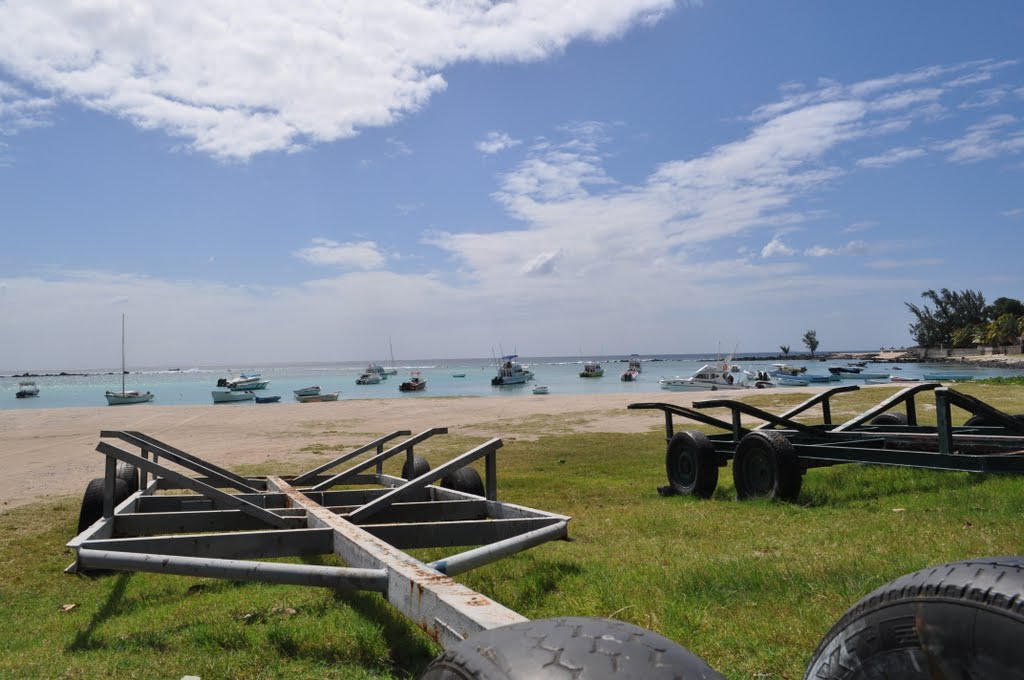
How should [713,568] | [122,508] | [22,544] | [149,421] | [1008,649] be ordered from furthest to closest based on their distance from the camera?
[149,421], [22,544], [122,508], [713,568], [1008,649]

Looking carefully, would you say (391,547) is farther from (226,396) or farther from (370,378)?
(370,378)

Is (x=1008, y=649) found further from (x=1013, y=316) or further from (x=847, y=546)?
(x=1013, y=316)

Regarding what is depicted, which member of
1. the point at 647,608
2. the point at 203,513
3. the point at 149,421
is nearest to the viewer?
the point at 647,608

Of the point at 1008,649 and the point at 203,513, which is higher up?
the point at 1008,649

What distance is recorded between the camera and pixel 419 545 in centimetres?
574

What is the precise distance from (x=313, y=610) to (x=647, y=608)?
2.32 meters

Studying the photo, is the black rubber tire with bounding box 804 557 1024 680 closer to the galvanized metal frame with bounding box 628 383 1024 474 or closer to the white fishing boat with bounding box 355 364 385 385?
the galvanized metal frame with bounding box 628 383 1024 474

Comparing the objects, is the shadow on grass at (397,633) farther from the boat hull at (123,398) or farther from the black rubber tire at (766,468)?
the boat hull at (123,398)

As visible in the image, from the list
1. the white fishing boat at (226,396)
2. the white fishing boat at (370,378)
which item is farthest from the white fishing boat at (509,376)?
the white fishing boat at (226,396)

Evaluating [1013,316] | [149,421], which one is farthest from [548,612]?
[1013,316]

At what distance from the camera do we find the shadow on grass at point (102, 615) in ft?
15.1

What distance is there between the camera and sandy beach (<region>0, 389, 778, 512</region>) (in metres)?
16.4

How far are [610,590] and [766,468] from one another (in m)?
4.48

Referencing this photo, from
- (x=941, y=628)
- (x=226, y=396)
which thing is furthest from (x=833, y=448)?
(x=226, y=396)
